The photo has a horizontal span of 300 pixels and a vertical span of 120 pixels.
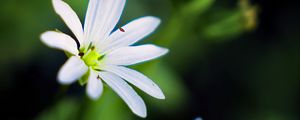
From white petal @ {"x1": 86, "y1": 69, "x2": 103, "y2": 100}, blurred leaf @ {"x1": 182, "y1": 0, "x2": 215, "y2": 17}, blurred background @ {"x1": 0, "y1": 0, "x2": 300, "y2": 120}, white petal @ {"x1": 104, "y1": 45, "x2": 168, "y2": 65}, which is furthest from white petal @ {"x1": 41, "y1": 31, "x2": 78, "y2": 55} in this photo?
blurred leaf @ {"x1": 182, "y1": 0, "x2": 215, "y2": 17}

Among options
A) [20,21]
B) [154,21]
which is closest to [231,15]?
[154,21]

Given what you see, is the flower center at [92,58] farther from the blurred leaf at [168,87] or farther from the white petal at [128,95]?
the blurred leaf at [168,87]

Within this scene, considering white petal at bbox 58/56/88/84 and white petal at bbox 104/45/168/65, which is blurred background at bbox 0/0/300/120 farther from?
white petal at bbox 58/56/88/84

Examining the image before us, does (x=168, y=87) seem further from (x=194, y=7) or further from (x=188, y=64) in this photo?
(x=194, y=7)

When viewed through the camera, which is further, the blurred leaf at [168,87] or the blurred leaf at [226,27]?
the blurred leaf at [168,87]

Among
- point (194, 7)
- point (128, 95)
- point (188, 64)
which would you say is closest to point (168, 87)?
point (188, 64)

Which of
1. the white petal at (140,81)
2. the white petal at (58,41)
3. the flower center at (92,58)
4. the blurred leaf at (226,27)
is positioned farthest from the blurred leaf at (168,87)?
the white petal at (58,41)
